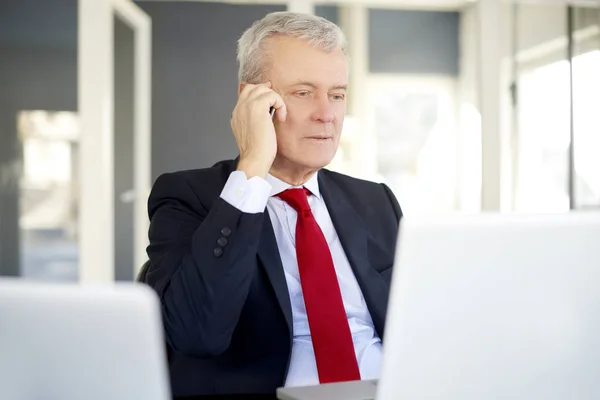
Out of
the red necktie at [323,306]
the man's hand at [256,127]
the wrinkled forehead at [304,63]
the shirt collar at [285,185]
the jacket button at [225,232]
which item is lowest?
the red necktie at [323,306]

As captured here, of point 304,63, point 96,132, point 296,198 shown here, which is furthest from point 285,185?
point 96,132

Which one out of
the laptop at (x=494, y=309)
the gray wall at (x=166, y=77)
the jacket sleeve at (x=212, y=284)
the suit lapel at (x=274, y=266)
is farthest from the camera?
the gray wall at (x=166, y=77)

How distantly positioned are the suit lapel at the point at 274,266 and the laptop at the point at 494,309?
856 mm

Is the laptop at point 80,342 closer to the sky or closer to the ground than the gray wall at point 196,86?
closer to the ground

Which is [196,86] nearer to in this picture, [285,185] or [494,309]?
[285,185]

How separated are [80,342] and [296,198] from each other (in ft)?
4.06

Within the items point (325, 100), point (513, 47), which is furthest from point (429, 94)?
point (325, 100)

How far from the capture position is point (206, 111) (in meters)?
6.39

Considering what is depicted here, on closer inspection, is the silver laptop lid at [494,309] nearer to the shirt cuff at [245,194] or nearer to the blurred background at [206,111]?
the shirt cuff at [245,194]

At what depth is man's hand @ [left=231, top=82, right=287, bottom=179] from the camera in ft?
5.24

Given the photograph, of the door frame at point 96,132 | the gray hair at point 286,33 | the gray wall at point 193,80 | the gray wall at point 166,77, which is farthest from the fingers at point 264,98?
the gray wall at point 193,80

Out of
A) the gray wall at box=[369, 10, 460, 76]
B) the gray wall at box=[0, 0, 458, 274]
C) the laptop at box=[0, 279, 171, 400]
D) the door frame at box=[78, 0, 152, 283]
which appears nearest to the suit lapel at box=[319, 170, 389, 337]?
the laptop at box=[0, 279, 171, 400]

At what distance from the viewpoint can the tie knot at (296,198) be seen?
1794 mm

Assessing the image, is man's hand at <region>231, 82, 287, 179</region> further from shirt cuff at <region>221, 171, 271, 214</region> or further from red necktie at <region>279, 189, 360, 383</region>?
red necktie at <region>279, 189, 360, 383</region>
